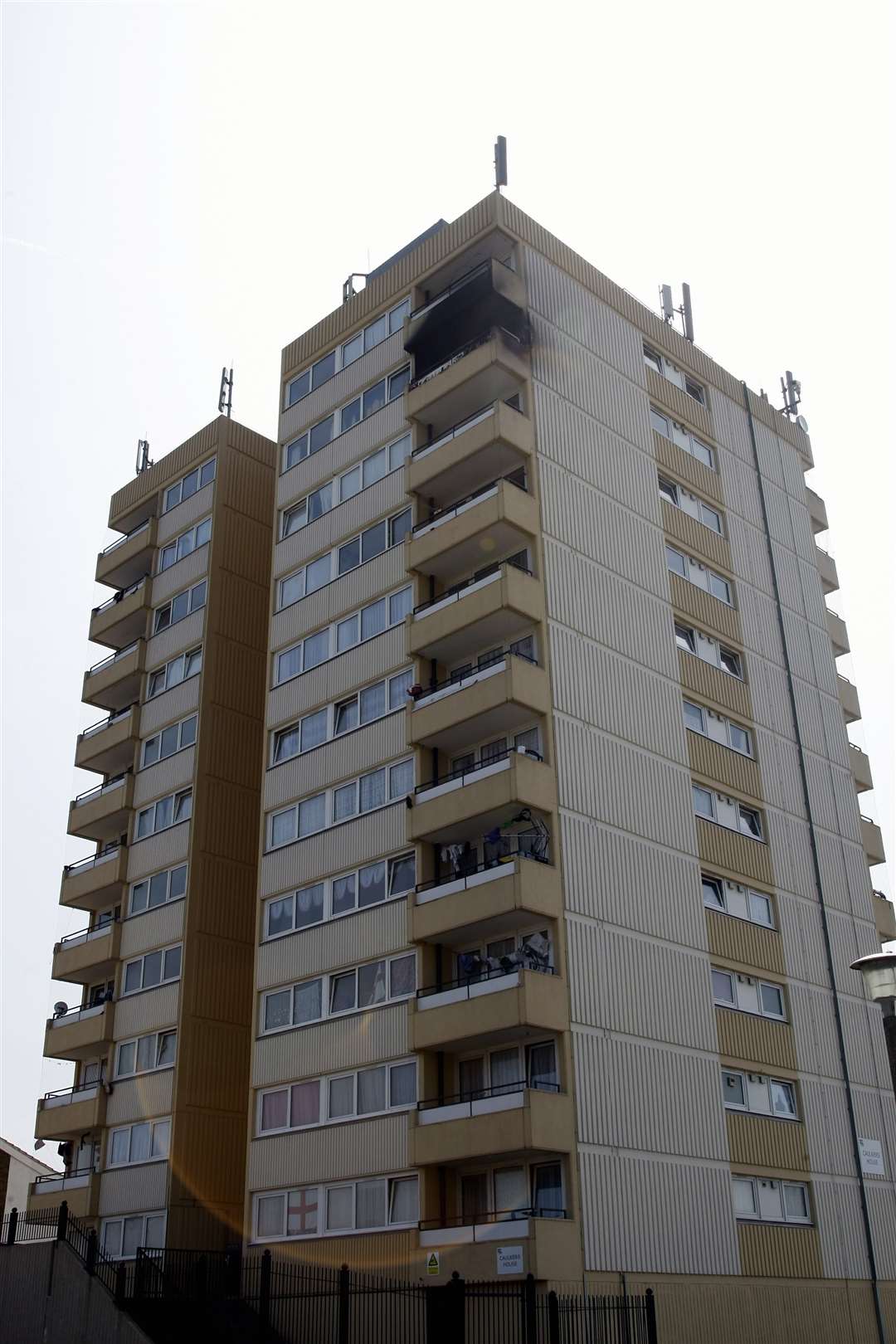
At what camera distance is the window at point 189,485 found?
44.1 m

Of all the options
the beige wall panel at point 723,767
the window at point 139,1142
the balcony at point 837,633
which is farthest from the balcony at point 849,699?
the window at point 139,1142

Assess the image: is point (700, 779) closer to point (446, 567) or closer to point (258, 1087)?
point (446, 567)

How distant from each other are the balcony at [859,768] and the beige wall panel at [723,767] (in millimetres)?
6312

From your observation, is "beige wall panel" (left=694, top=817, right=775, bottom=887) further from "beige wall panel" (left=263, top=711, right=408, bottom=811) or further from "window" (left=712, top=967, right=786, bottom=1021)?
"beige wall panel" (left=263, top=711, right=408, bottom=811)

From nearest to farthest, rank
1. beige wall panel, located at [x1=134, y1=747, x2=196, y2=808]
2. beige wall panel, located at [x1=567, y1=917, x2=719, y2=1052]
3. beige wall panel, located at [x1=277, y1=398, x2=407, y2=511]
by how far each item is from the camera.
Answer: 1. beige wall panel, located at [x1=567, y1=917, x2=719, y2=1052]
2. beige wall panel, located at [x1=277, y1=398, x2=407, y2=511]
3. beige wall panel, located at [x1=134, y1=747, x2=196, y2=808]

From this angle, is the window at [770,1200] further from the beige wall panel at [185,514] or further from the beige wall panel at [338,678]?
A: the beige wall panel at [185,514]

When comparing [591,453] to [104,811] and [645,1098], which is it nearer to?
[645,1098]

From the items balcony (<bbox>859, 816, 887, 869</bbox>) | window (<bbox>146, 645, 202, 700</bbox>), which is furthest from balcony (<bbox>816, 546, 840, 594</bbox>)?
window (<bbox>146, 645, 202, 700</bbox>)

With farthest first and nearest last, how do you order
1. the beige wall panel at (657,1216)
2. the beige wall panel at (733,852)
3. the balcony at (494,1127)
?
the beige wall panel at (733,852), the beige wall panel at (657,1216), the balcony at (494,1127)

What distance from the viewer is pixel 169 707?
4175cm

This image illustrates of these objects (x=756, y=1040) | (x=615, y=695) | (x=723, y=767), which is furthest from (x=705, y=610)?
(x=756, y=1040)

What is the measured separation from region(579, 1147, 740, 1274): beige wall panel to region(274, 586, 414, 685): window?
45.5ft

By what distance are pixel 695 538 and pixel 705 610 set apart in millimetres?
2214

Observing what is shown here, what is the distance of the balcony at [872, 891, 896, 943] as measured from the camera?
3956 cm
